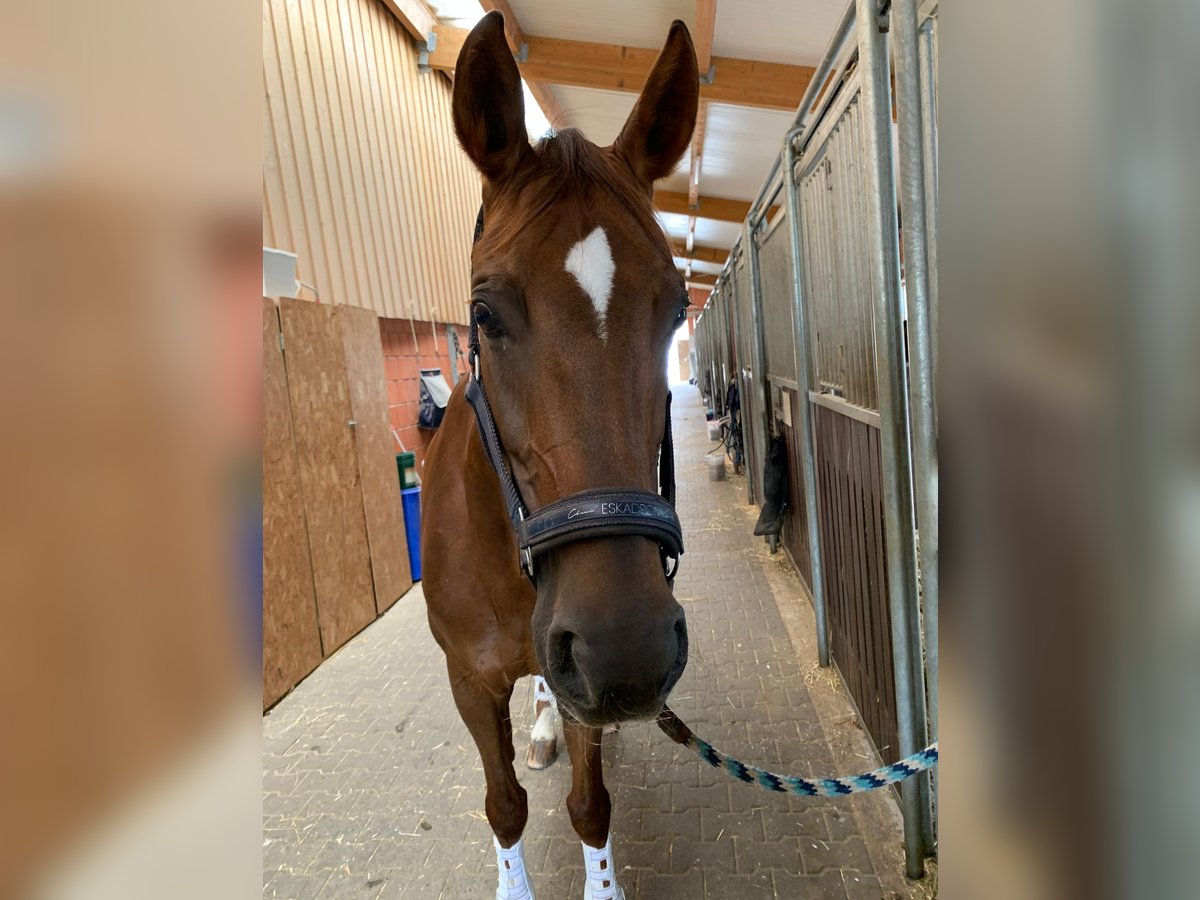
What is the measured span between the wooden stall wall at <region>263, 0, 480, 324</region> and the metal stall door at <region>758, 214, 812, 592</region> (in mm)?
3167

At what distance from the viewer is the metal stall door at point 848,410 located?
2137 mm

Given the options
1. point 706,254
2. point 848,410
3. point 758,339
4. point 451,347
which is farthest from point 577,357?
point 706,254

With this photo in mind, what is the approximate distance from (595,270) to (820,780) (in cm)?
117

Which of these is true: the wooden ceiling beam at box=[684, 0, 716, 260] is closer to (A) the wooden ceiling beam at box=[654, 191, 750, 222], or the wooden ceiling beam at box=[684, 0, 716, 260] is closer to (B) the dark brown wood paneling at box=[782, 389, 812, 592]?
(A) the wooden ceiling beam at box=[654, 191, 750, 222]

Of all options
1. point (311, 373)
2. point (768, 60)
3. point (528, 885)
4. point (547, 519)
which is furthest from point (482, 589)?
point (768, 60)

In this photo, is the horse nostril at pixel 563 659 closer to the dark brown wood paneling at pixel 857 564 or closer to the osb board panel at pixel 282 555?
the dark brown wood paneling at pixel 857 564

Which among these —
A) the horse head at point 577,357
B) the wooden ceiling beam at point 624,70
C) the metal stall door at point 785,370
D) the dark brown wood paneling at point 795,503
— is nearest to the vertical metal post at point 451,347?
the wooden ceiling beam at point 624,70

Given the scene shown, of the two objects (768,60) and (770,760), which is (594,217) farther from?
(768,60)

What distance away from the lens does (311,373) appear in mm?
3885

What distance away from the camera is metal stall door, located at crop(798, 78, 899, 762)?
214 centimetres

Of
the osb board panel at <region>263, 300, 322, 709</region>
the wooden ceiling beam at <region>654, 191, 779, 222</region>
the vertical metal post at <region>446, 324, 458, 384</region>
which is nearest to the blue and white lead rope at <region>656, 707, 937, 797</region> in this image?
the osb board panel at <region>263, 300, 322, 709</region>
